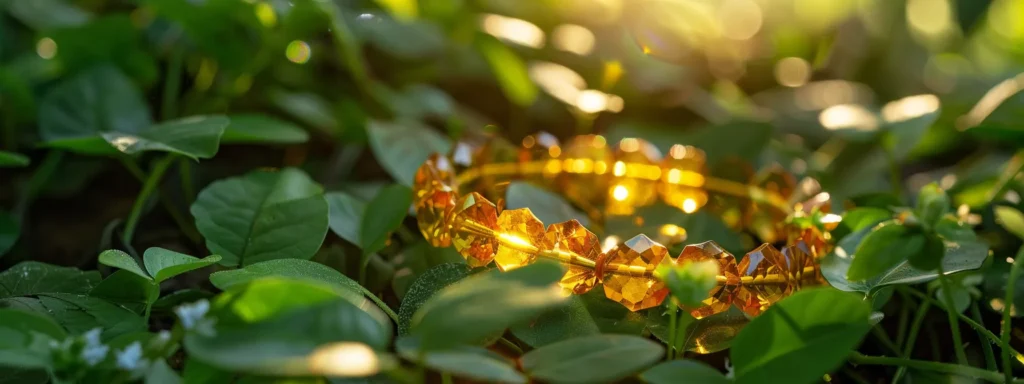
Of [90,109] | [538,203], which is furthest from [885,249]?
[90,109]

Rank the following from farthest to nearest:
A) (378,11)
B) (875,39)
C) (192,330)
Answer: (875,39)
(378,11)
(192,330)

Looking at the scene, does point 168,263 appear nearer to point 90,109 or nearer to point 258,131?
point 258,131

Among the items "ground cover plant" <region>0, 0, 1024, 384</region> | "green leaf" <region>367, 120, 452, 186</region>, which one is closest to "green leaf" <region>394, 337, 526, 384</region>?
"ground cover plant" <region>0, 0, 1024, 384</region>

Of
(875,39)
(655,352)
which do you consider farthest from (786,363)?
(875,39)

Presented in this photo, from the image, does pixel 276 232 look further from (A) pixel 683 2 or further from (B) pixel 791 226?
(A) pixel 683 2

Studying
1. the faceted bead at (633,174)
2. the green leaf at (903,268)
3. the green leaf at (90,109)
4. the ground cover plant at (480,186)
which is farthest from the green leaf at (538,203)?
the green leaf at (90,109)
